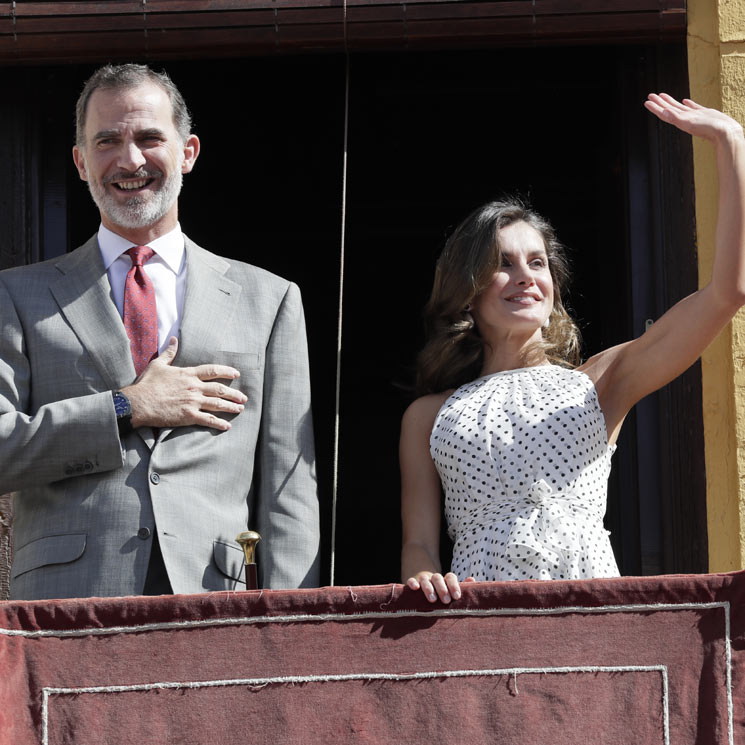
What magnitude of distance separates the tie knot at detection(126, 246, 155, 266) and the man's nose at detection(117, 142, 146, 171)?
188mm

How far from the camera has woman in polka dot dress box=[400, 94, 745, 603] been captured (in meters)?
3.36

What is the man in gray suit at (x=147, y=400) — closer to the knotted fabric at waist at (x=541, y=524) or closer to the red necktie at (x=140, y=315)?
the red necktie at (x=140, y=315)

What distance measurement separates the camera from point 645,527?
413cm

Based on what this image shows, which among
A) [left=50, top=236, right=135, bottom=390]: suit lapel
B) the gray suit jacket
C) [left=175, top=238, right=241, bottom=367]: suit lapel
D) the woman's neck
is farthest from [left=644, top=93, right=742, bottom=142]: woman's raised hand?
[left=50, top=236, right=135, bottom=390]: suit lapel

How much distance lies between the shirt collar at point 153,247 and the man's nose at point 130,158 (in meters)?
0.17

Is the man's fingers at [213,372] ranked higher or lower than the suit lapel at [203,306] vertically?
lower

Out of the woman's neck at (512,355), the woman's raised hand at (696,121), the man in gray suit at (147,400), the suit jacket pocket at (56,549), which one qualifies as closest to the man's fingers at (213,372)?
the man in gray suit at (147,400)

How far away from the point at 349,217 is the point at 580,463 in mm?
3179

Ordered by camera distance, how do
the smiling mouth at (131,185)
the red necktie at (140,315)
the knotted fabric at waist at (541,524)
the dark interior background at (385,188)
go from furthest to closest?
1. the dark interior background at (385,188)
2. the smiling mouth at (131,185)
3. the red necktie at (140,315)
4. the knotted fabric at waist at (541,524)

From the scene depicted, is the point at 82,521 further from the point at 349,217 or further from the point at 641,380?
the point at 349,217

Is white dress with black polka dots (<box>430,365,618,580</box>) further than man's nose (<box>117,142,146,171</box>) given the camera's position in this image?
No

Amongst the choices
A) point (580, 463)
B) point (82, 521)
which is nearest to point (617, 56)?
point (580, 463)

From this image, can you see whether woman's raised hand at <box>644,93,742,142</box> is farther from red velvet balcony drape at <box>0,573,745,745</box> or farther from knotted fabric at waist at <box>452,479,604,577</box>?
red velvet balcony drape at <box>0,573,745,745</box>

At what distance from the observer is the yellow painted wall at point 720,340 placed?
3853 mm
